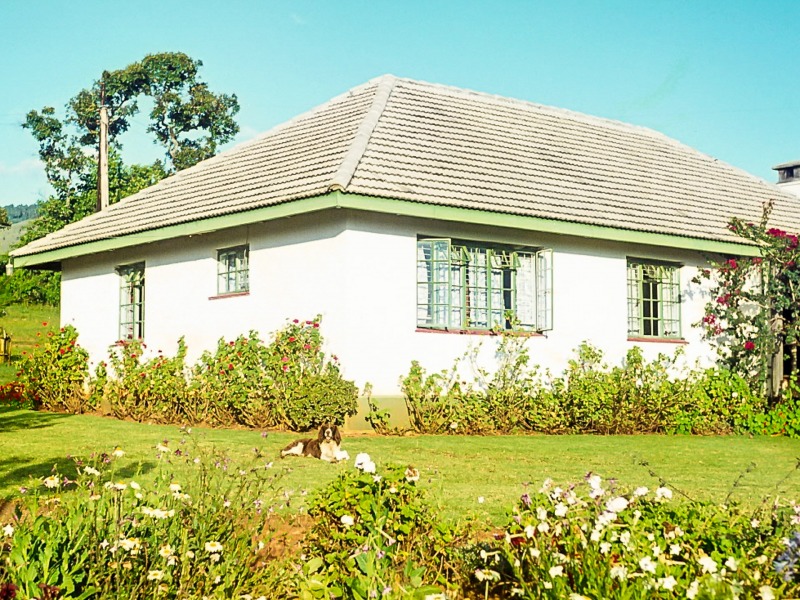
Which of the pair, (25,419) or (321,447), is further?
(25,419)

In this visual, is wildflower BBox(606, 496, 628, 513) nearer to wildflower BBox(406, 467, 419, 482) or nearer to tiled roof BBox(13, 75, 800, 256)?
wildflower BBox(406, 467, 419, 482)

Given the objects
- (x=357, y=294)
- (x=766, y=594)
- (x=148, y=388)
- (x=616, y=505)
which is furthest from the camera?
(x=148, y=388)

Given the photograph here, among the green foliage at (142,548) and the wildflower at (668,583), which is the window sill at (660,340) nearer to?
the green foliage at (142,548)

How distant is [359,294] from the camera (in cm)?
1390

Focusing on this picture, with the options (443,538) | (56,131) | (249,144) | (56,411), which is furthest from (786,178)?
(443,538)

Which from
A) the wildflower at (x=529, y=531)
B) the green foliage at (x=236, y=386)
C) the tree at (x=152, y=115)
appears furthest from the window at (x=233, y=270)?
the tree at (x=152, y=115)

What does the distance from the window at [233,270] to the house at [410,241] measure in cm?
4

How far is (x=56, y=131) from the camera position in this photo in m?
46.7

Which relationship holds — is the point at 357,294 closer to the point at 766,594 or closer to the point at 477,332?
the point at 477,332

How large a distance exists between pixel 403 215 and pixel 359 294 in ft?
4.47

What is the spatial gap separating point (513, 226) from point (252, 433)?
198 inches

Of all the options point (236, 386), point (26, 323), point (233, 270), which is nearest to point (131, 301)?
point (233, 270)

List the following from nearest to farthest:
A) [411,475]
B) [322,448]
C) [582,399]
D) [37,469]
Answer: [411,475], [37,469], [322,448], [582,399]

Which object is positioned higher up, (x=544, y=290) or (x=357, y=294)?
(x=544, y=290)
